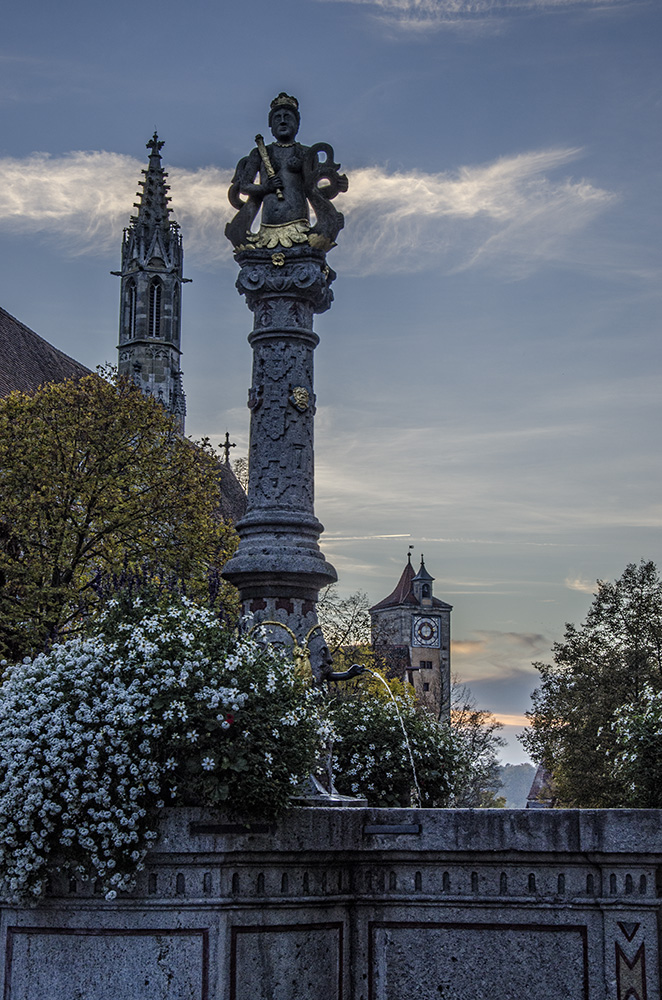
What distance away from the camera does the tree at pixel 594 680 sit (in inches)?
1240

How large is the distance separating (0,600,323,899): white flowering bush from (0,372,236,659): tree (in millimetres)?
16993

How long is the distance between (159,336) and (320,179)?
186 ft

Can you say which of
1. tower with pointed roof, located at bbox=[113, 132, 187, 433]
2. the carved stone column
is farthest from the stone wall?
tower with pointed roof, located at bbox=[113, 132, 187, 433]

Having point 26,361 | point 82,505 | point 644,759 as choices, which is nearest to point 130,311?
point 26,361

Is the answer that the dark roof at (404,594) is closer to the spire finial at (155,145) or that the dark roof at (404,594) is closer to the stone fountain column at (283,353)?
the spire finial at (155,145)

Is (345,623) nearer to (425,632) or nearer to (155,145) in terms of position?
(155,145)

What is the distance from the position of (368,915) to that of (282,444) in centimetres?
569

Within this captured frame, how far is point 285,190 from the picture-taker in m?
14.2

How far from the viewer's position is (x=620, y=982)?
26.6ft

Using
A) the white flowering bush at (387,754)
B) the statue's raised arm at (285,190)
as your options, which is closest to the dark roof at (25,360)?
the statue's raised arm at (285,190)

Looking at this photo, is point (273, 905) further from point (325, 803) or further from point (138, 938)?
point (325, 803)

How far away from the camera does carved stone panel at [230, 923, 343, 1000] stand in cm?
797

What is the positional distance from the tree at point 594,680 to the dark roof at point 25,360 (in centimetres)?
1909

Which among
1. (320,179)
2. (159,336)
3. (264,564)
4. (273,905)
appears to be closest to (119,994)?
(273,905)
